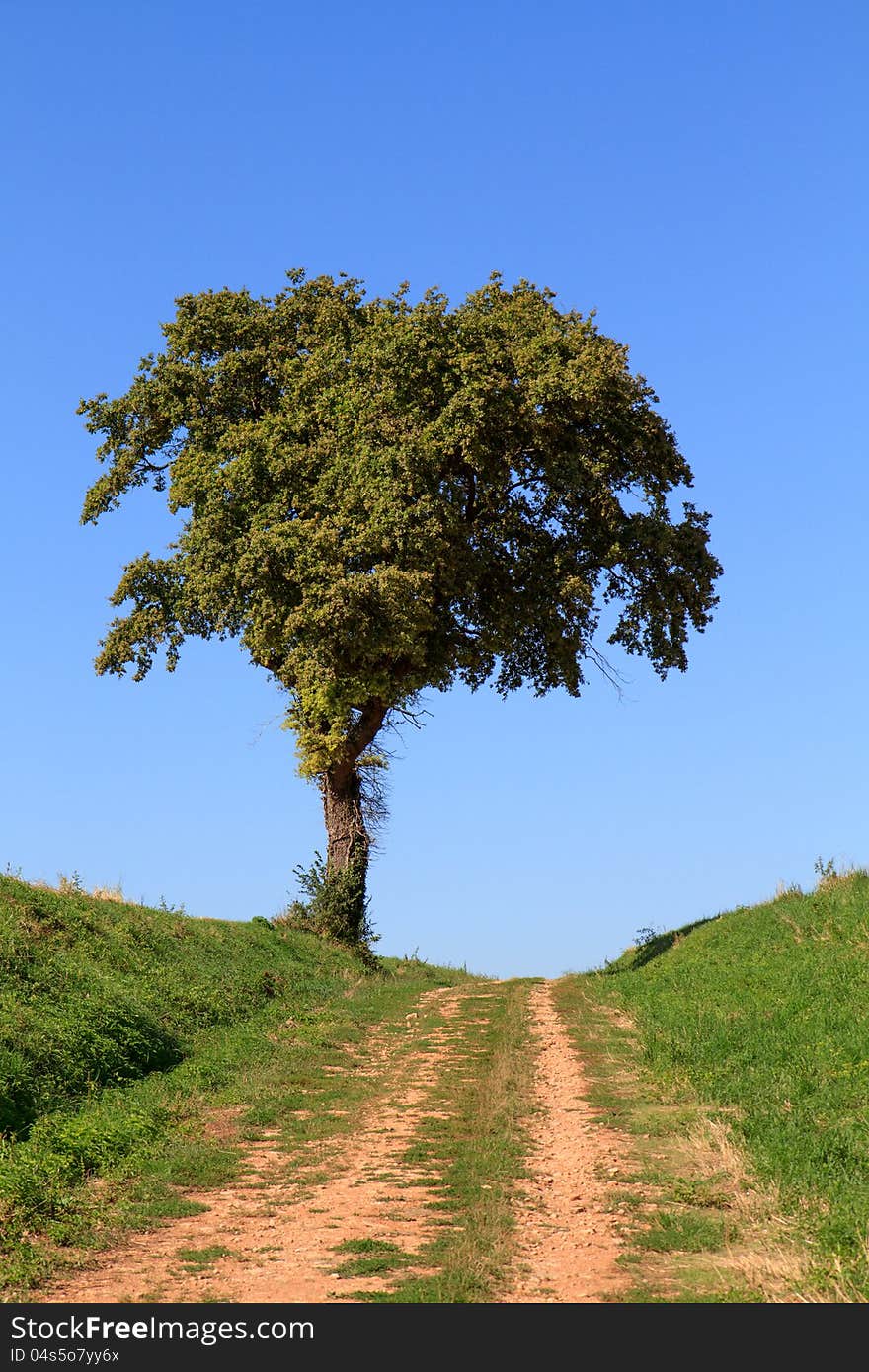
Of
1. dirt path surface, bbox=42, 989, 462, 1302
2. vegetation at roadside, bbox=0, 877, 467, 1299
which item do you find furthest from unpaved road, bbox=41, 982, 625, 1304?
vegetation at roadside, bbox=0, 877, 467, 1299

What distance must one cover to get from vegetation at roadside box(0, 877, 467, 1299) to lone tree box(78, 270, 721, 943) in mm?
8719

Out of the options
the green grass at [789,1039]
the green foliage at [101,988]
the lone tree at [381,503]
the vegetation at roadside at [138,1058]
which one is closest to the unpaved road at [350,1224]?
the vegetation at roadside at [138,1058]

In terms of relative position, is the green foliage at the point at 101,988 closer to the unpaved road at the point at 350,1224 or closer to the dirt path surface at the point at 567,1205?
the unpaved road at the point at 350,1224

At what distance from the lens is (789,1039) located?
18312mm

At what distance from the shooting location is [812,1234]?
1125 cm

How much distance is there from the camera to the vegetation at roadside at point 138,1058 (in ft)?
43.2

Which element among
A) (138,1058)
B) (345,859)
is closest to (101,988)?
(138,1058)

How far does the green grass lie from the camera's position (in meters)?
12.0

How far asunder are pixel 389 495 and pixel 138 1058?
17.8 meters

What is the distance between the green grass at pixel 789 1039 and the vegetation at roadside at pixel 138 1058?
5.68m

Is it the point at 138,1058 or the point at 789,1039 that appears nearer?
the point at 789,1039

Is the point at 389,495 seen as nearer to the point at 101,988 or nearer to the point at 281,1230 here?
the point at 101,988
